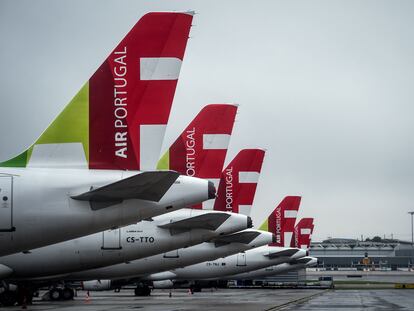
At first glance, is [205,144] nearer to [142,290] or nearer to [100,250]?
[100,250]

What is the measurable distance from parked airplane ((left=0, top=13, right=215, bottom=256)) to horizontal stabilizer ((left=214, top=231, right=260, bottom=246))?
17766 millimetres

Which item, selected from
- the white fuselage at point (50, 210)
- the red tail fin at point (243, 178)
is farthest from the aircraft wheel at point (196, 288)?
the white fuselage at point (50, 210)

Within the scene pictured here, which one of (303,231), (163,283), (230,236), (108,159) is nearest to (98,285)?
(163,283)

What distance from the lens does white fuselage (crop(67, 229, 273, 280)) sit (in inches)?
1240

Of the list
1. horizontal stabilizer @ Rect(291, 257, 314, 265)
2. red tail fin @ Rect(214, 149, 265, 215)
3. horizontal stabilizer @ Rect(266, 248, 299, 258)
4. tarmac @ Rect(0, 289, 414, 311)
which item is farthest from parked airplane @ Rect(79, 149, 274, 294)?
horizontal stabilizer @ Rect(291, 257, 314, 265)

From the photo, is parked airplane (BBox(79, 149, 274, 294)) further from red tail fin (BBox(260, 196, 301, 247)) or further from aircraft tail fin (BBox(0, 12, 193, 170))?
red tail fin (BBox(260, 196, 301, 247))

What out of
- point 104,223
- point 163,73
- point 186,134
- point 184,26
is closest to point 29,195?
point 104,223

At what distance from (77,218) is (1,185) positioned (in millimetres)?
1646

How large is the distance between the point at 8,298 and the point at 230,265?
23.8 m

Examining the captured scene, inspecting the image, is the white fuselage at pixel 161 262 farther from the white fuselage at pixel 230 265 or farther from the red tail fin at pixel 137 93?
the red tail fin at pixel 137 93

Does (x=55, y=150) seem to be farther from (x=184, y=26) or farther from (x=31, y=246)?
(x=184, y=26)

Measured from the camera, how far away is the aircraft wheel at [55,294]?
1526 inches

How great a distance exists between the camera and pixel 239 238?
3547 centimetres

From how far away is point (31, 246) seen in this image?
15102 millimetres
